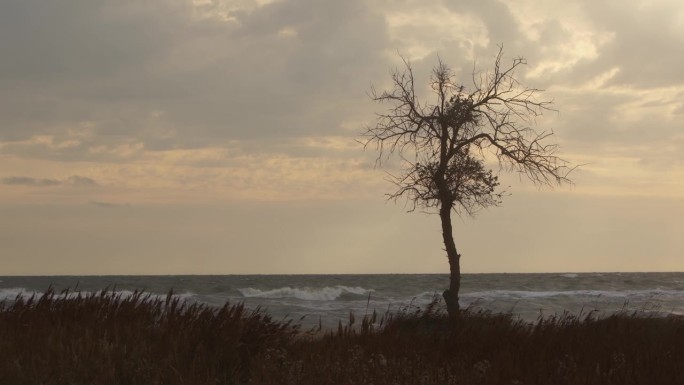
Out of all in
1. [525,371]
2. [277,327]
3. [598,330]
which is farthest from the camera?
[598,330]

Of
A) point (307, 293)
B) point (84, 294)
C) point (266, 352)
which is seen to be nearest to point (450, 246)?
point (266, 352)

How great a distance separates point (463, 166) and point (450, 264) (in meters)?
2.40

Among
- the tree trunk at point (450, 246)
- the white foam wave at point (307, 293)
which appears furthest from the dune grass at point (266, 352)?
the white foam wave at point (307, 293)

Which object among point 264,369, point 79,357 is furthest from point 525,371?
point 79,357

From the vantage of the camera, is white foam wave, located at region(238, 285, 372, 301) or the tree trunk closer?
the tree trunk

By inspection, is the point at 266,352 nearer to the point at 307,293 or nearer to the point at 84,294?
the point at 84,294

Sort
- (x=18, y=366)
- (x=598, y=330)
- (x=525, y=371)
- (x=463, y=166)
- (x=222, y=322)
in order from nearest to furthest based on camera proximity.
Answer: (x=18, y=366), (x=525, y=371), (x=222, y=322), (x=598, y=330), (x=463, y=166)

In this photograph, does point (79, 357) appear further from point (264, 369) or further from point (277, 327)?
point (277, 327)

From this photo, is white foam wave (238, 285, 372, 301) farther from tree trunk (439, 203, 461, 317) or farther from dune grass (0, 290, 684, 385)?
dune grass (0, 290, 684, 385)

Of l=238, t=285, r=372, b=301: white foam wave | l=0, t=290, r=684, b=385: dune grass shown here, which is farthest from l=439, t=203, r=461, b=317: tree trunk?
l=238, t=285, r=372, b=301: white foam wave

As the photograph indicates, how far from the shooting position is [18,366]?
22.5 ft

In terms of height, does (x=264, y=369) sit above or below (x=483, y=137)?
below

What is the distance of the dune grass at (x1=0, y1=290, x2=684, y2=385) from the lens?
7.05m

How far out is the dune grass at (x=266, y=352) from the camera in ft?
23.1
